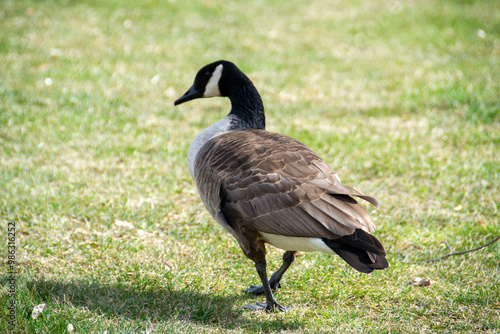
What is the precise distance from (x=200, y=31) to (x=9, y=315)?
7742 mm

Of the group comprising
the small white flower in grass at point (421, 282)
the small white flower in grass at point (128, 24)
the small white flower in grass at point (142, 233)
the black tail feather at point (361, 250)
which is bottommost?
the small white flower in grass at point (142, 233)

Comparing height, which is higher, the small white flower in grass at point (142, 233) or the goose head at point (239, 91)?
the goose head at point (239, 91)

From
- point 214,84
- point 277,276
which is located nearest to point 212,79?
point 214,84

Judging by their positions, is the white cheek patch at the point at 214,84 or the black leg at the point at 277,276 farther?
the white cheek patch at the point at 214,84

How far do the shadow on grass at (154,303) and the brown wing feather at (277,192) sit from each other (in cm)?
58

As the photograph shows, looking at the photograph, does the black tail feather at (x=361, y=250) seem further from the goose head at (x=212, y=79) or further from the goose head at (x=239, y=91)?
the goose head at (x=212, y=79)

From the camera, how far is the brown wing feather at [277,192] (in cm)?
332

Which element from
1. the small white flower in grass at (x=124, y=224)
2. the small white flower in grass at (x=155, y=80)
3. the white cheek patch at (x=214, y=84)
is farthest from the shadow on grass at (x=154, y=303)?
the small white flower in grass at (x=155, y=80)

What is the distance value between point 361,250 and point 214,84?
227 centimetres

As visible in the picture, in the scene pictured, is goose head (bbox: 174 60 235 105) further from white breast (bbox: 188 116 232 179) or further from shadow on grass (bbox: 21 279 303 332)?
shadow on grass (bbox: 21 279 303 332)

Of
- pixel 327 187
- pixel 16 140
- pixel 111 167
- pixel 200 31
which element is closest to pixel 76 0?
pixel 200 31

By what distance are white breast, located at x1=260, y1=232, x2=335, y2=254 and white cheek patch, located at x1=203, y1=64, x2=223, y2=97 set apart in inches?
69.5

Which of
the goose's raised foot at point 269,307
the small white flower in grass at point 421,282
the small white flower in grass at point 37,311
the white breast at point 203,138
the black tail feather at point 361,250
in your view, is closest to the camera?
the black tail feather at point 361,250

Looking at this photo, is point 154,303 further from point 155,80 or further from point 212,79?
point 155,80
